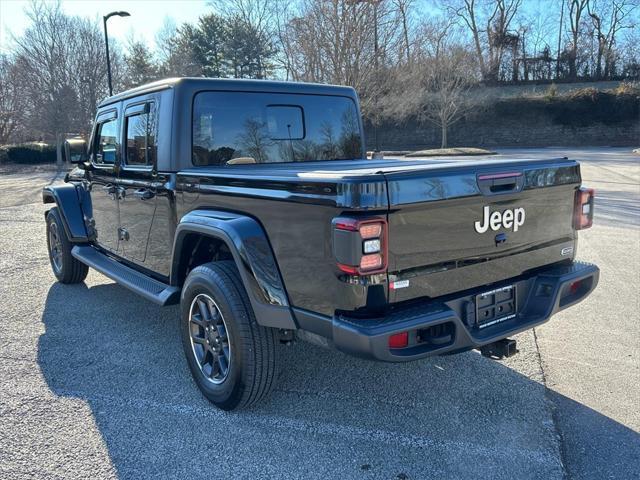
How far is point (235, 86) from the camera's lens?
3.97 m

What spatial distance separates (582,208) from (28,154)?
32352 mm

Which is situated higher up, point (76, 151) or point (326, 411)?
point (76, 151)

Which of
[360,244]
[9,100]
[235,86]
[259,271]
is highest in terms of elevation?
[9,100]

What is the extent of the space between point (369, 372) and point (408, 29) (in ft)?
70.5

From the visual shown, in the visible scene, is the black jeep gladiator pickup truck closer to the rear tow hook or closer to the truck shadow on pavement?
the rear tow hook

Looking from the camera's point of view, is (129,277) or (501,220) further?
(129,277)

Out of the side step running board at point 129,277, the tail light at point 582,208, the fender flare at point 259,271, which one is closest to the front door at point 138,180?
the side step running board at point 129,277

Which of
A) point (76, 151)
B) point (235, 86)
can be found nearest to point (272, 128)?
point (235, 86)

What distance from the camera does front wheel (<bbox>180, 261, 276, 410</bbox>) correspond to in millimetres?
2998

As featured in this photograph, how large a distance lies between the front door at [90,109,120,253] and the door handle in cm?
53

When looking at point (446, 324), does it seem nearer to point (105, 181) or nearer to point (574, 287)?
point (574, 287)

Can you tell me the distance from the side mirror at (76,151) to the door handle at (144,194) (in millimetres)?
1669

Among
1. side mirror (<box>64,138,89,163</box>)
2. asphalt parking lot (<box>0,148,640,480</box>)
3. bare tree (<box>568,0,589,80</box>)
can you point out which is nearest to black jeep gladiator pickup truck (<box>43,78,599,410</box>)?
asphalt parking lot (<box>0,148,640,480</box>)

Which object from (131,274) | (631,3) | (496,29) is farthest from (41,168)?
(631,3)
